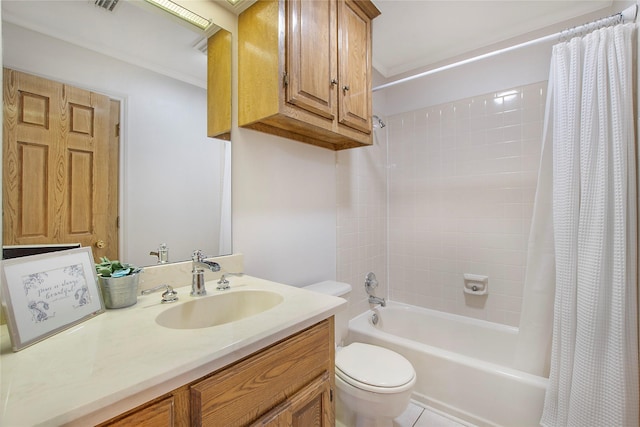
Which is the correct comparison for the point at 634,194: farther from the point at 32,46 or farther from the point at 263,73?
the point at 32,46

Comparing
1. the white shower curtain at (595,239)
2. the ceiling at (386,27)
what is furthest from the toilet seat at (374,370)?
the ceiling at (386,27)

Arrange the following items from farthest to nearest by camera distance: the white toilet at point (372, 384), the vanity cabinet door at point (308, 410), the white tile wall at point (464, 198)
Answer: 1. the white tile wall at point (464, 198)
2. the white toilet at point (372, 384)
3. the vanity cabinet door at point (308, 410)

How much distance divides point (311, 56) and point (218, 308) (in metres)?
1.17

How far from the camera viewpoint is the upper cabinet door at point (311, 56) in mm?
1262

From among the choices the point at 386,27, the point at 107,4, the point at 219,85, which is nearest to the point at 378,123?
the point at 386,27

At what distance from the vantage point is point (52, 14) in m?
0.94

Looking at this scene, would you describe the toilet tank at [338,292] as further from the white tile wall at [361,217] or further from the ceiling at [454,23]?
the ceiling at [454,23]

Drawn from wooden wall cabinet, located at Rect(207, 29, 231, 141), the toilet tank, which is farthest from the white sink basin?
wooden wall cabinet, located at Rect(207, 29, 231, 141)

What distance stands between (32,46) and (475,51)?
8.45ft

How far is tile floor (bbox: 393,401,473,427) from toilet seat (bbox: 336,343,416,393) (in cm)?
44

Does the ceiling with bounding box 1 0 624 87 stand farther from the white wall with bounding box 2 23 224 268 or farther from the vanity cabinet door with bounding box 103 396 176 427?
the vanity cabinet door with bounding box 103 396 176 427

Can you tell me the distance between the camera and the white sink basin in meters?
0.99

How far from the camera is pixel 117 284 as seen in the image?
910 mm

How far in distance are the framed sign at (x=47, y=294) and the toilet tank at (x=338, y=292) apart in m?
1.07
